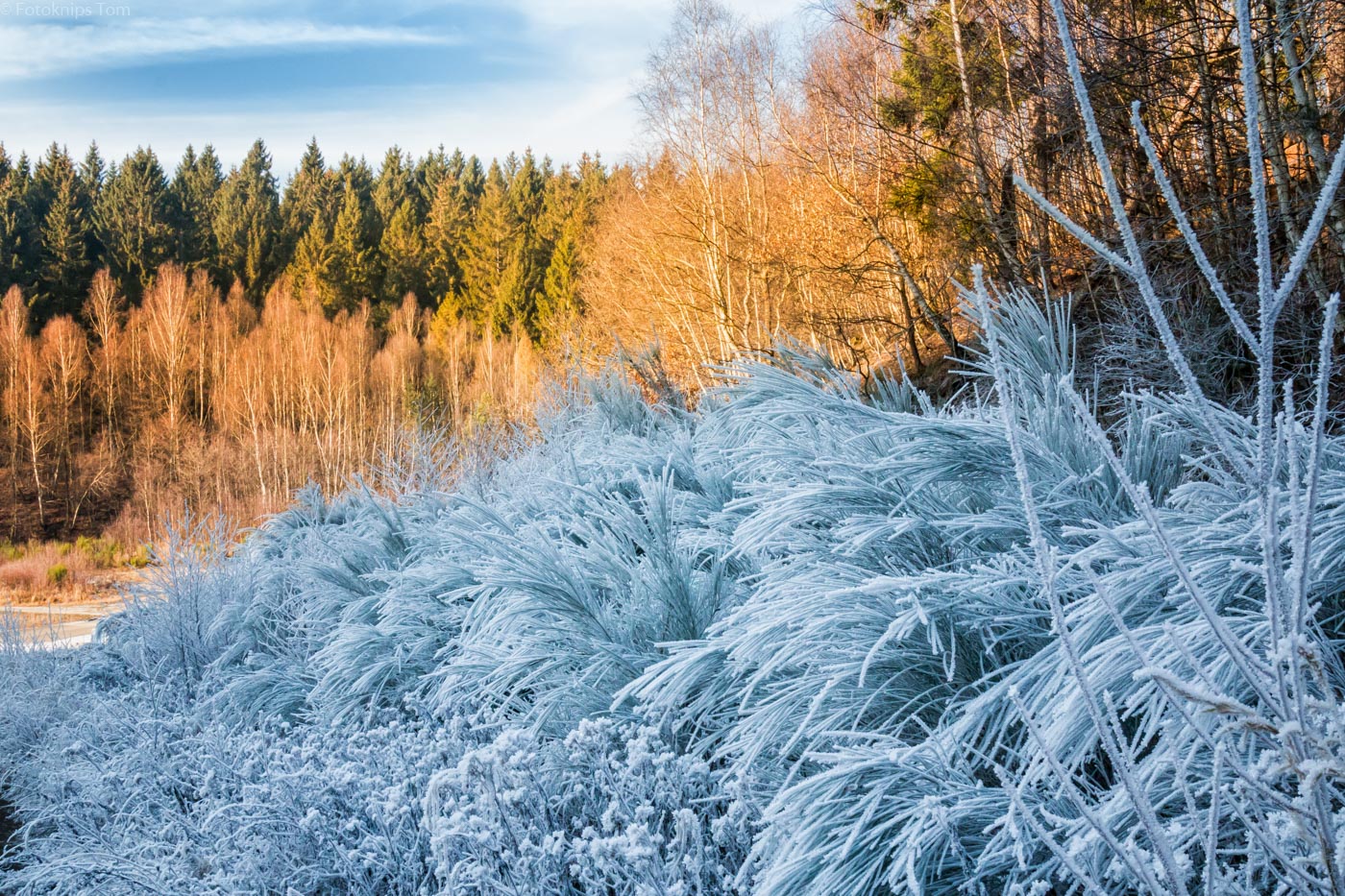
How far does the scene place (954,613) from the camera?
1.64 m

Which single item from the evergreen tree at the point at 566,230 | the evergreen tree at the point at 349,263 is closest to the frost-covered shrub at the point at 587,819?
the evergreen tree at the point at 566,230

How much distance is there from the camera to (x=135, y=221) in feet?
107

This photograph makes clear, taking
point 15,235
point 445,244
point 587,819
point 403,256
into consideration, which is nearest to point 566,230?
point 445,244

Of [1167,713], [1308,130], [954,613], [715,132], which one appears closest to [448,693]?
[954,613]

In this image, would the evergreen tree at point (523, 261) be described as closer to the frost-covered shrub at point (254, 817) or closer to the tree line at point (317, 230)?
the tree line at point (317, 230)

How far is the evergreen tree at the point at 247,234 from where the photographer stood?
3597 cm

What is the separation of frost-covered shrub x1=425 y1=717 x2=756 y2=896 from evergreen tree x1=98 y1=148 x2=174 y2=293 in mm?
36396

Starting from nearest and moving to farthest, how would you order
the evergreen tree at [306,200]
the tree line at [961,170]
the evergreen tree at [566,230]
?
the tree line at [961,170] → the evergreen tree at [566,230] → the evergreen tree at [306,200]

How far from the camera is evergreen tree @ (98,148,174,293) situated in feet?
107

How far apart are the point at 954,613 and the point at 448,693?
61.5 inches

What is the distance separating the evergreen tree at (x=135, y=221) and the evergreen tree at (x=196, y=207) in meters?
0.63

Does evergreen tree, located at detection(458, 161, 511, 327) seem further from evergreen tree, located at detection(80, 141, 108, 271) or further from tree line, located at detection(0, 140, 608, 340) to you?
evergreen tree, located at detection(80, 141, 108, 271)

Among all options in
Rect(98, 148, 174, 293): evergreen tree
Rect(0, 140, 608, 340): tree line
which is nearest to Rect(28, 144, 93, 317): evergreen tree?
Rect(0, 140, 608, 340): tree line

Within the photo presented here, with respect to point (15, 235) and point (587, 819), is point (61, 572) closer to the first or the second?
point (15, 235)
